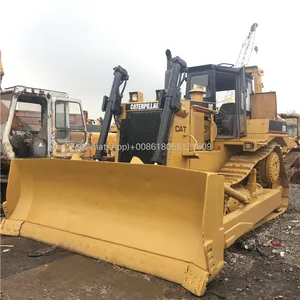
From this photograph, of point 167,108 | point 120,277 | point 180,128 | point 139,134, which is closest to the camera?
point 120,277

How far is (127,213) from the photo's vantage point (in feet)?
12.9

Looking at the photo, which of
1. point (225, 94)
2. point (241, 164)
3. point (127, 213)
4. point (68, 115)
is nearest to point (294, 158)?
point (225, 94)

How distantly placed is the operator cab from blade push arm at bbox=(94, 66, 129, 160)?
4.89ft

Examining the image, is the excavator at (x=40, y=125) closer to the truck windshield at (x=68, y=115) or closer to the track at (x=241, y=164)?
the truck windshield at (x=68, y=115)

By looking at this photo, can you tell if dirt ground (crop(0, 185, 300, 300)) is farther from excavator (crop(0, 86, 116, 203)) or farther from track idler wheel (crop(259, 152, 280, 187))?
excavator (crop(0, 86, 116, 203))

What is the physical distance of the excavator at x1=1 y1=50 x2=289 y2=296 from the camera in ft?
11.1

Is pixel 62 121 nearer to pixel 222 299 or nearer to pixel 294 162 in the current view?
pixel 222 299

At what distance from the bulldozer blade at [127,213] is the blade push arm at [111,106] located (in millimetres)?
960

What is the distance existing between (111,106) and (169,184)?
7.13 feet

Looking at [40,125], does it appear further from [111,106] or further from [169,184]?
[169,184]

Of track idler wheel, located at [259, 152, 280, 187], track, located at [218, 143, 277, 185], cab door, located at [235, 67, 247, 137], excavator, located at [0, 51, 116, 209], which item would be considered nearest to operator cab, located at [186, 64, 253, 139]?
cab door, located at [235, 67, 247, 137]

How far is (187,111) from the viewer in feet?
16.7

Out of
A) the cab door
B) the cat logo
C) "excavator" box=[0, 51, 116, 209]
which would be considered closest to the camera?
the cat logo

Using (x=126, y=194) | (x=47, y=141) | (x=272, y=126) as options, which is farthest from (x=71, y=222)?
(x=272, y=126)
